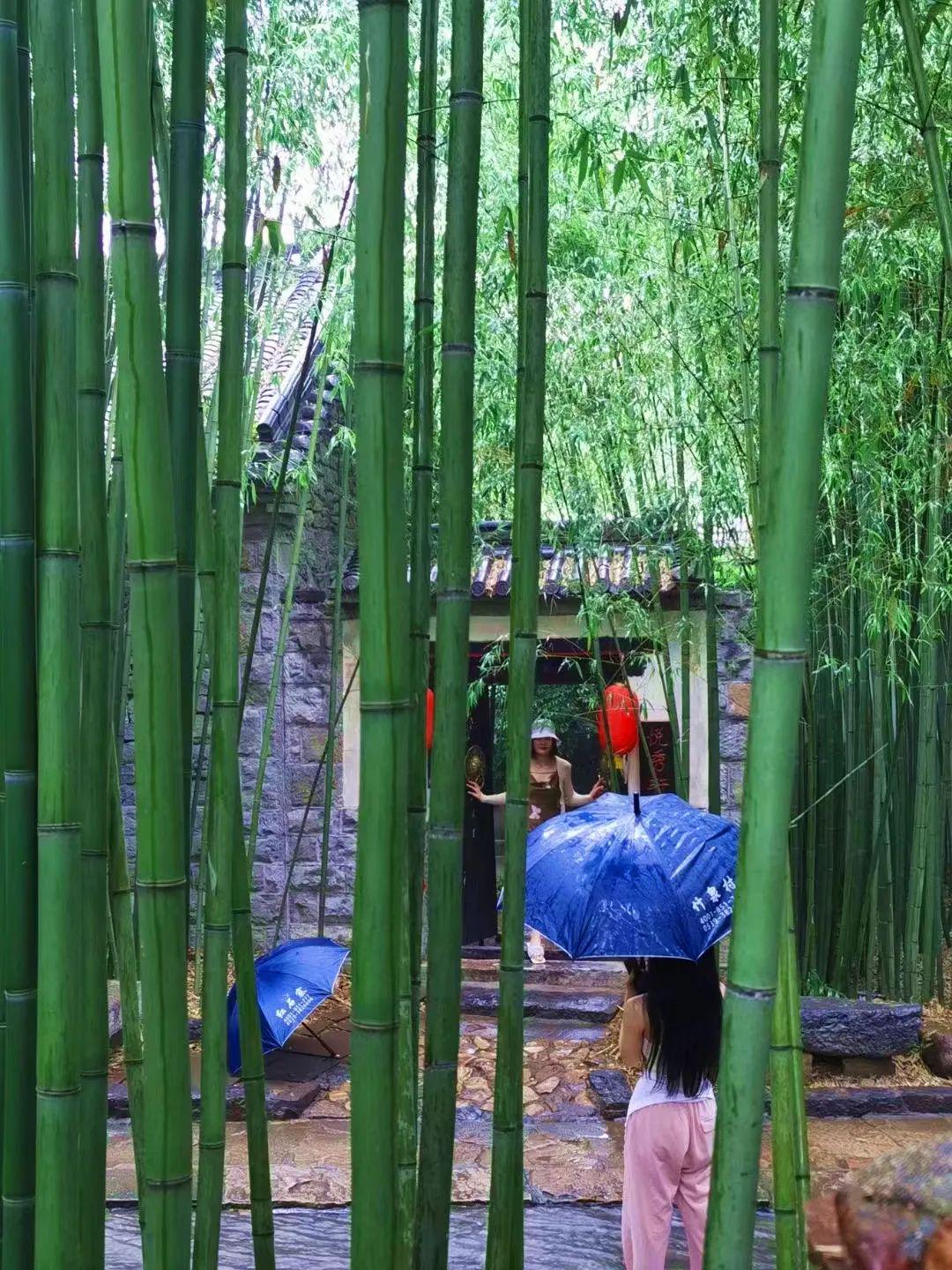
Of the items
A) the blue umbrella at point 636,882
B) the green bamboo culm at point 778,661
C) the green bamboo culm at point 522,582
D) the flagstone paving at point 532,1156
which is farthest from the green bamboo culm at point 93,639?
the flagstone paving at point 532,1156

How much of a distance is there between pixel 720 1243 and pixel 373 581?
46cm

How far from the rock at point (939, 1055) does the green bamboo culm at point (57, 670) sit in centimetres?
400

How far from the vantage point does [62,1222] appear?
39.1 inches

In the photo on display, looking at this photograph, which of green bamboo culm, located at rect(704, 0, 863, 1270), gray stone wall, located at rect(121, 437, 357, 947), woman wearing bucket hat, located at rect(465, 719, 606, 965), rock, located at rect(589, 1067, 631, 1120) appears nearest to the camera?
green bamboo culm, located at rect(704, 0, 863, 1270)

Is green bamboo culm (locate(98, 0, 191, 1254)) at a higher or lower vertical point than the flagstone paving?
higher

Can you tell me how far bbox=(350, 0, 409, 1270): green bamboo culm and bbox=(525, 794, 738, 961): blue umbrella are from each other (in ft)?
4.57

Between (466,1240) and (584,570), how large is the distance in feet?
8.50

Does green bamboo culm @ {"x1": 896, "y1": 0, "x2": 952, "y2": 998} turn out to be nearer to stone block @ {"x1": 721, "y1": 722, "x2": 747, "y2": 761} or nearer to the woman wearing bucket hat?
stone block @ {"x1": 721, "y1": 722, "x2": 747, "y2": 761}

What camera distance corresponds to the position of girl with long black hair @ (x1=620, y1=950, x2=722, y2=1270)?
2.22 meters

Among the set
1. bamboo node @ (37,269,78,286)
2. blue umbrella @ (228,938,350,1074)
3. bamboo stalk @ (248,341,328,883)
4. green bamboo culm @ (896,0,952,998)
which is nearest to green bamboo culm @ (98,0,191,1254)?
bamboo node @ (37,269,78,286)

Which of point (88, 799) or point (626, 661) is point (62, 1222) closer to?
point (88, 799)

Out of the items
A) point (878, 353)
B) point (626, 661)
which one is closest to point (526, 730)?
point (878, 353)

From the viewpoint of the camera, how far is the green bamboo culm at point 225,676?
1.22 metres

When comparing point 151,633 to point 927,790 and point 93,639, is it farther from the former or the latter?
point 927,790
